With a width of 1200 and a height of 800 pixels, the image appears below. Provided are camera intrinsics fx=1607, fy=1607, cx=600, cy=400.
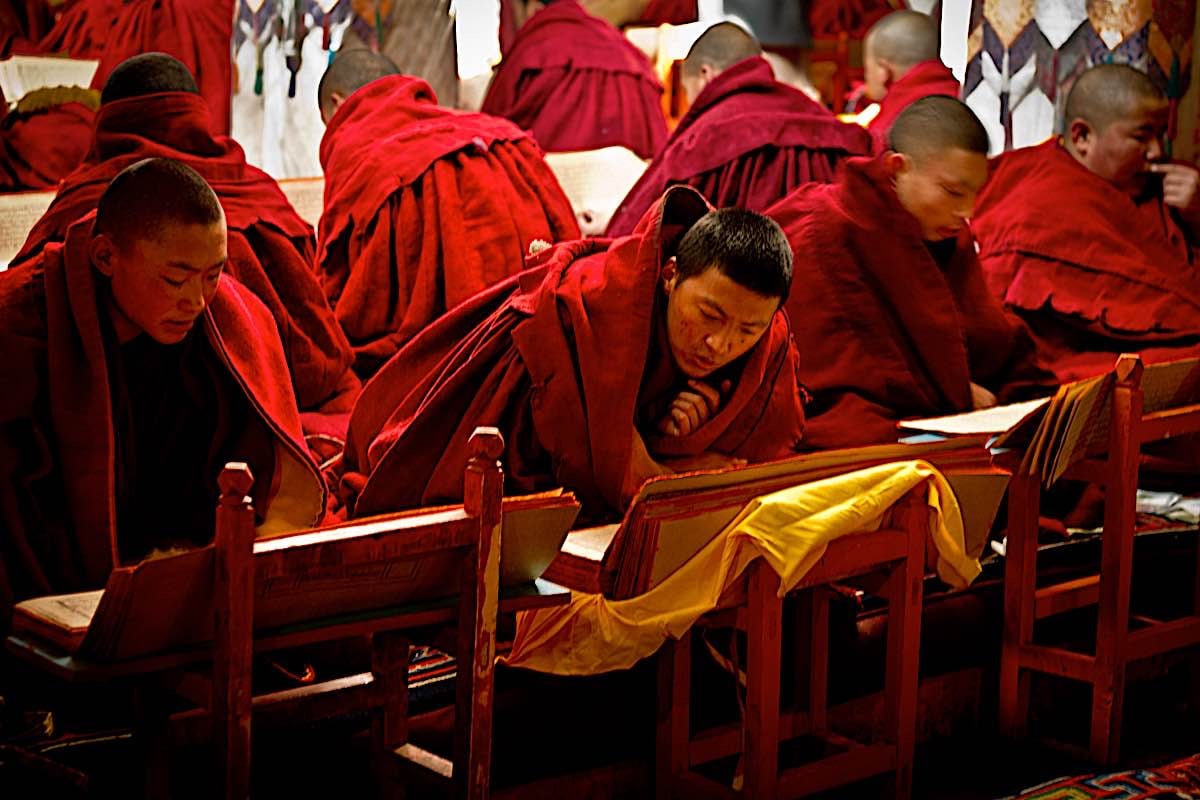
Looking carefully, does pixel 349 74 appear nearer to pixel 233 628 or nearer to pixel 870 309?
pixel 870 309

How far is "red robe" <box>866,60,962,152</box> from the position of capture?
6484mm

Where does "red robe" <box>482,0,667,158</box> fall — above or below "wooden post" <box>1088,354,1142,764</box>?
above

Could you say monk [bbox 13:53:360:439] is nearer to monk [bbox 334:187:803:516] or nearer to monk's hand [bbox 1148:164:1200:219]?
monk [bbox 334:187:803:516]

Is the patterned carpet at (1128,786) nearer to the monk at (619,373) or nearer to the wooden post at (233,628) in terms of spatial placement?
the monk at (619,373)

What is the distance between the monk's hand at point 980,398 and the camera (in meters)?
4.21

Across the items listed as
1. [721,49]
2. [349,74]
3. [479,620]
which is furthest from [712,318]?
[721,49]

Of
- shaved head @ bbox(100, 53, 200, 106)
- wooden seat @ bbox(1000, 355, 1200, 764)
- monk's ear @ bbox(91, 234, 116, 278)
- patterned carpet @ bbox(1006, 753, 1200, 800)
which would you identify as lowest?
patterned carpet @ bbox(1006, 753, 1200, 800)

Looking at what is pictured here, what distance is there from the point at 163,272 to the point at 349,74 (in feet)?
9.94

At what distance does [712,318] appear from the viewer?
3010mm

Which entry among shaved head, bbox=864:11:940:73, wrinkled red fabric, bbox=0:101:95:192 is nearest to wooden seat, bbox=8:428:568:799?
wrinkled red fabric, bbox=0:101:95:192

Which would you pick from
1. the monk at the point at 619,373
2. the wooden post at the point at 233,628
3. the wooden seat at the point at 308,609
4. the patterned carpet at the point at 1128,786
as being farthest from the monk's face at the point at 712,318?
the wooden post at the point at 233,628

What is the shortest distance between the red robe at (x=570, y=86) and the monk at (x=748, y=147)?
130cm

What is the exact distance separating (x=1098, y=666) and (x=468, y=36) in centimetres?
527

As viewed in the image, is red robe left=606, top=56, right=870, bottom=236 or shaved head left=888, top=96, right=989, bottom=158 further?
red robe left=606, top=56, right=870, bottom=236
